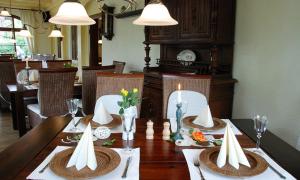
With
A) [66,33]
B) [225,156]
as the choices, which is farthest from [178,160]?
[66,33]

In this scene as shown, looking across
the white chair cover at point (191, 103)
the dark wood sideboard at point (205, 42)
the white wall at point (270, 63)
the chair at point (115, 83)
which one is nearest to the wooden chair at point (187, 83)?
the white chair cover at point (191, 103)

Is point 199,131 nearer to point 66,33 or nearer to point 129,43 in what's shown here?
point 129,43

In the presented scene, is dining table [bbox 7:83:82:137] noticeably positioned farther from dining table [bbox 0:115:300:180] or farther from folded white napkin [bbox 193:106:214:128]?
folded white napkin [bbox 193:106:214:128]

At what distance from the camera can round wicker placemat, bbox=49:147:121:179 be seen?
3.34ft

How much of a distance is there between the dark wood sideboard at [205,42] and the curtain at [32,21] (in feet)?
27.6

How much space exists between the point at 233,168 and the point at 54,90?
2462 millimetres

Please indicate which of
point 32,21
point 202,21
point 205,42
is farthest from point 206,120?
point 32,21

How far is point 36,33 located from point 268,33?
10203 millimetres

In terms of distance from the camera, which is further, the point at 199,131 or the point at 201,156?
the point at 199,131

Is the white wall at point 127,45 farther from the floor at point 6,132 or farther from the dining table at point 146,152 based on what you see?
the dining table at point 146,152

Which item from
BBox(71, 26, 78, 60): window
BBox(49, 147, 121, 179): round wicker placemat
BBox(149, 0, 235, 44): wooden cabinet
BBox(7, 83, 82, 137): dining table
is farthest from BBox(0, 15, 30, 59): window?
BBox(49, 147, 121, 179): round wicker placemat

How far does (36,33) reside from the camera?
10719 mm

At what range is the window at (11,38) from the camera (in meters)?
10.1

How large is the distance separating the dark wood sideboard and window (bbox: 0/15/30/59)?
8.32 meters
